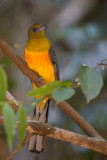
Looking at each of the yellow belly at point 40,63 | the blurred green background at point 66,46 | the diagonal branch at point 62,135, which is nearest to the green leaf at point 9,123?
the diagonal branch at point 62,135

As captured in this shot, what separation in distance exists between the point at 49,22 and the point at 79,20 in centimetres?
50

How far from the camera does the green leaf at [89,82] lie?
3.61 feet

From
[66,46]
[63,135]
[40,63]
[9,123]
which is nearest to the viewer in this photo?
[9,123]

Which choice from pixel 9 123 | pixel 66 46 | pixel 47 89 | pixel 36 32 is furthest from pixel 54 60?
pixel 9 123

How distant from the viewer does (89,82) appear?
115 centimetres

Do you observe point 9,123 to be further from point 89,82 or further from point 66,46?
point 66,46

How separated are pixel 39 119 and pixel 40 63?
0.49m

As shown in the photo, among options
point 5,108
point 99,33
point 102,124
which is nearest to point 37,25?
point 99,33

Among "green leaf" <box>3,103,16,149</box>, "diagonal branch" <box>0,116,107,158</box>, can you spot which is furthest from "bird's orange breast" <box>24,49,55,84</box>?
"green leaf" <box>3,103,16,149</box>

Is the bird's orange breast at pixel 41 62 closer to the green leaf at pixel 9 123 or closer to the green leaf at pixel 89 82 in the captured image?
the green leaf at pixel 89 82

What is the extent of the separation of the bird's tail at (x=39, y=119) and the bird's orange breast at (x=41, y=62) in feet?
0.81

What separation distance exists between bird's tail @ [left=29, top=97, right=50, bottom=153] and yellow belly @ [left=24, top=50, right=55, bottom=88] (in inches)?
9.8

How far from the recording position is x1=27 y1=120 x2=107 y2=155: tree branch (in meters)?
1.66

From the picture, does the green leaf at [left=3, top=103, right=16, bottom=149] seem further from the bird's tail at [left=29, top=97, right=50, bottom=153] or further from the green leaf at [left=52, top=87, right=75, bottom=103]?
the bird's tail at [left=29, top=97, right=50, bottom=153]
